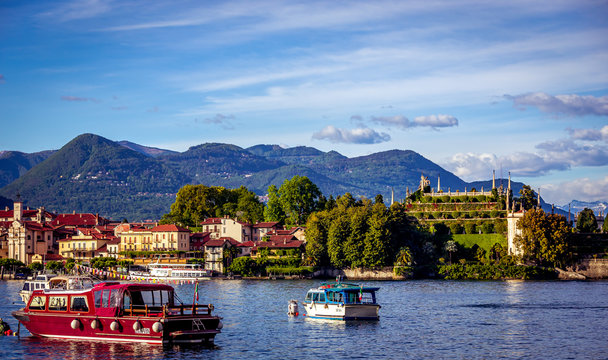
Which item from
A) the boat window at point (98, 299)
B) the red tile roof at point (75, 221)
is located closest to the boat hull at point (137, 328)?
the boat window at point (98, 299)

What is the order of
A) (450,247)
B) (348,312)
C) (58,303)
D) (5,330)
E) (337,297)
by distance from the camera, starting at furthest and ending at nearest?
(450,247)
(337,297)
(348,312)
(5,330)
(58,303)

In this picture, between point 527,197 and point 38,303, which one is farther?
point 527,197

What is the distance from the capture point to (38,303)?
53.4m

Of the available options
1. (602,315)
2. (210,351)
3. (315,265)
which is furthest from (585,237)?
(210,351)

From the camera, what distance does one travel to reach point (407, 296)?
3538 inches

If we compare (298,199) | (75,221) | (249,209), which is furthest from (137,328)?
(75,221)

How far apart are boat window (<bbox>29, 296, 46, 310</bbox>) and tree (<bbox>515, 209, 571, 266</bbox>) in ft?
272

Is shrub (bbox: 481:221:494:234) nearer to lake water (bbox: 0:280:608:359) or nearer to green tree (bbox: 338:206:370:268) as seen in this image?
green tree (bbox: 338:206:370:268)

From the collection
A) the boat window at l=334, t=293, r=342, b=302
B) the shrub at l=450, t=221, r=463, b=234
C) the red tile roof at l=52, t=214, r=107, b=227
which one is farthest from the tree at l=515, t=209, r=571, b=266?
the red tile roof at l=52, t=214, r=107, b=227

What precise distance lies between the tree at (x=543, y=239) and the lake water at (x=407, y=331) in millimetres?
23255

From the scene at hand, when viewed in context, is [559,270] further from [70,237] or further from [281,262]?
[70,237]

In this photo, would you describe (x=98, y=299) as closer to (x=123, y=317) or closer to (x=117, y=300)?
(x=117, y=300)

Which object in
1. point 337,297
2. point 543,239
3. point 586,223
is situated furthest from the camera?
point 586,223

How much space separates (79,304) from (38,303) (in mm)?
4112
